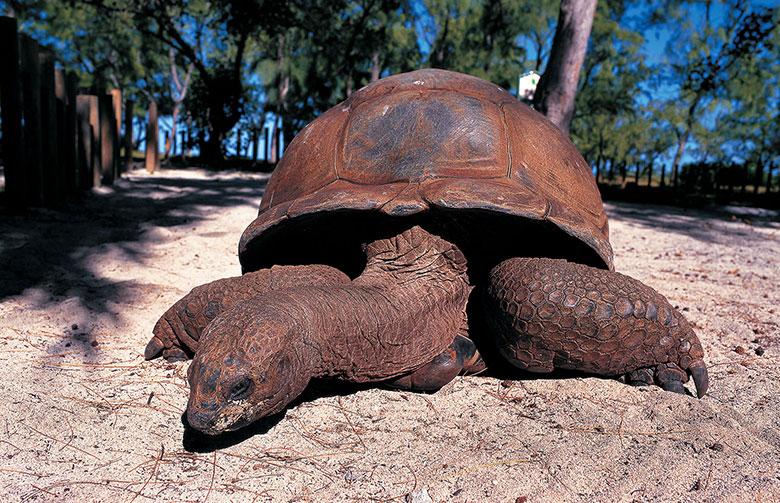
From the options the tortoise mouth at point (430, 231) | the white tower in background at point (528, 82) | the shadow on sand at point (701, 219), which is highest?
the white tower in background at point (528, 82)

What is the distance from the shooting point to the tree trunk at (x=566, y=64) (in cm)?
672

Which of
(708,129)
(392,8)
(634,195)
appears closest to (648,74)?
(708,129)

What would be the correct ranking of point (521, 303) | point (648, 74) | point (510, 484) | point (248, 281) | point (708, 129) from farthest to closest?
point (708, 129), point (648, 74), point (248, 281), point (521, 303), point (510, 484)

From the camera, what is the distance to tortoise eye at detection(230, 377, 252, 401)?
5.18 ft

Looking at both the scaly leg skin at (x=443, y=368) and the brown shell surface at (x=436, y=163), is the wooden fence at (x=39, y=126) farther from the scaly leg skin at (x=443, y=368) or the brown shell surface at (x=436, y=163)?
the scaly leg skin at (x=443, y=368)

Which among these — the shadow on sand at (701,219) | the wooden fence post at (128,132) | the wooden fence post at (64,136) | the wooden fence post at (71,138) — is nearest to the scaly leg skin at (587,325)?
the shadow on sand at (701,219)

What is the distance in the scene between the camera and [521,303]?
2.12 m

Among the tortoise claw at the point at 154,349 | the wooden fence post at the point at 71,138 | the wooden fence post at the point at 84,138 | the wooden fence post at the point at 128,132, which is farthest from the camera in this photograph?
the wooden fence post at the point at 128,132

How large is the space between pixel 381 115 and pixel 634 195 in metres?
8.99

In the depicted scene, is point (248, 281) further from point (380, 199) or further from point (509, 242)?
point (509, 242)

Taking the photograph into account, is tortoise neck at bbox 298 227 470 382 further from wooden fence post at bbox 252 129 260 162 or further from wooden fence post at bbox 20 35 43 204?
wooden fence post at bbox 252 129 260 162

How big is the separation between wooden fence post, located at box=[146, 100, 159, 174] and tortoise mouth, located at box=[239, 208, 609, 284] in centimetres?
953

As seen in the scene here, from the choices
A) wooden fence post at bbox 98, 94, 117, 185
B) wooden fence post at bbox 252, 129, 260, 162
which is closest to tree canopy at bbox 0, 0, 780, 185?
wooden fence post at bbox 252, 129, 260, 162

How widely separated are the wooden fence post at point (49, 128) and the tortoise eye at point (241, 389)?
4777 millimetres
